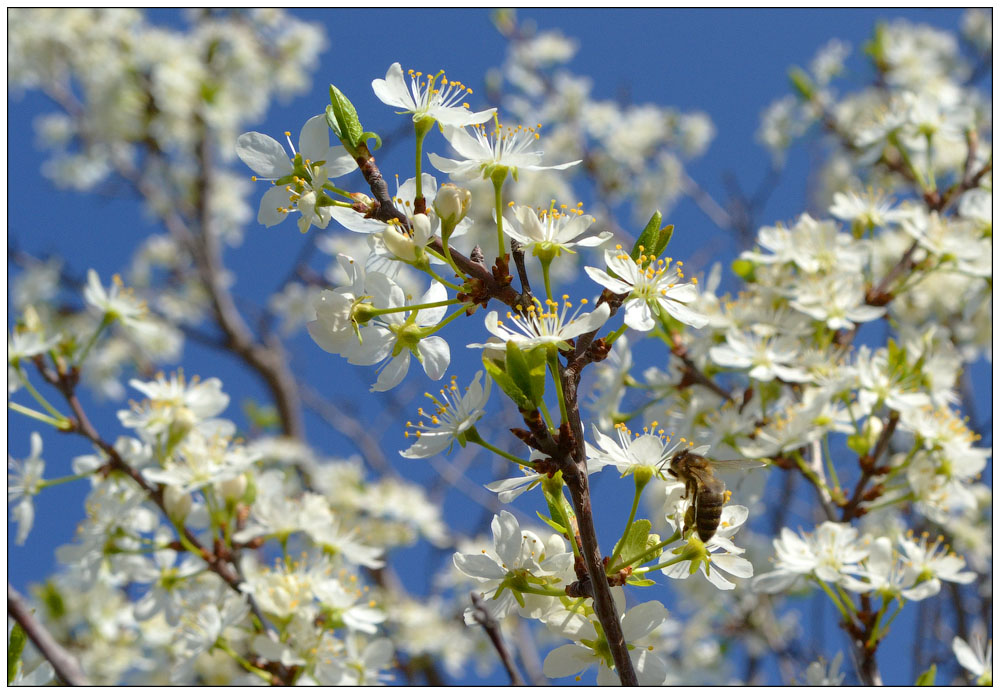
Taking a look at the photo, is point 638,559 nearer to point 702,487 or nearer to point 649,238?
point 702,487

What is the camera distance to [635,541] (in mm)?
1227

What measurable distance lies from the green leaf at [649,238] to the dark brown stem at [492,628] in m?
0.59

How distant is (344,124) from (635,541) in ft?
2.57

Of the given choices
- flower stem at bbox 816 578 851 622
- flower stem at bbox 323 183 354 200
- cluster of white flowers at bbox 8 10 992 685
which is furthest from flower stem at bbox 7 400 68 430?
flower stem at bbox 816 578 851 622

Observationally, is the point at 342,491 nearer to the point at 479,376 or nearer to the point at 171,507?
the point at 171,507

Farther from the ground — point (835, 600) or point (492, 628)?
point (835, 600)

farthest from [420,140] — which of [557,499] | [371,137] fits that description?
[557,499]

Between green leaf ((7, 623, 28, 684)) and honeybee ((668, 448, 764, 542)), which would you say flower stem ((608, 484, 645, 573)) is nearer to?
honeybee ((668, 448, 764, 542))

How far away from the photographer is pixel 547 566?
1332 mm

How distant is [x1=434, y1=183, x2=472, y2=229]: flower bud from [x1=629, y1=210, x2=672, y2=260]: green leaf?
0.88 ft

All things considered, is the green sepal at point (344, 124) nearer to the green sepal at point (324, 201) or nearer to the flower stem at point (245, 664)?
the green sepal at point (324, 201)

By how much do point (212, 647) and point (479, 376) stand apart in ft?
4.37

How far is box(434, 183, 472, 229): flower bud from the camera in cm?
121

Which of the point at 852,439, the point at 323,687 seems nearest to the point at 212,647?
the point at 323,687
